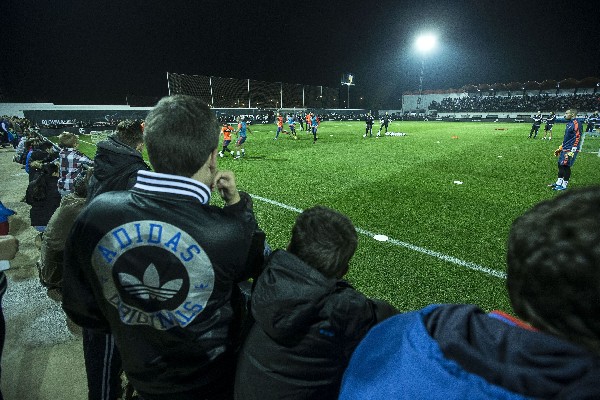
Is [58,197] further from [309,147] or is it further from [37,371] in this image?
[309,147]

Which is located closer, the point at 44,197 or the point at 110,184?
the point at 110,184

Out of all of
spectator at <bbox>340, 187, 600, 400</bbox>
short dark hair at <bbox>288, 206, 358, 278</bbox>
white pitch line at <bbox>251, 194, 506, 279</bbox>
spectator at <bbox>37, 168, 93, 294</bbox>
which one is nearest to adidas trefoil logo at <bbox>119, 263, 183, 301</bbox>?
short dark hair at <bbox>288, 206, 358, 278</bbox>

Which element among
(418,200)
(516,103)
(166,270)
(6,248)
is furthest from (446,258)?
(516,103)

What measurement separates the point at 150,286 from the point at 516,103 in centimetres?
7515

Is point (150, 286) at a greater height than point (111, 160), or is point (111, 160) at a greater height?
point (111, 160)

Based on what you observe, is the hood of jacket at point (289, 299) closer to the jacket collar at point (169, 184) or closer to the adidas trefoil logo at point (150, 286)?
the adidas trefoil logo at point (150, 286)

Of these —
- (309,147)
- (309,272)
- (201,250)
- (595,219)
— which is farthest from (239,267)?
(309,147)

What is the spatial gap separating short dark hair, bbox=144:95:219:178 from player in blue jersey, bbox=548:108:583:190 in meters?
10.4

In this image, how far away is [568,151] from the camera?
28.8 ft

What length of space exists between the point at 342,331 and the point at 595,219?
1022 millimetres

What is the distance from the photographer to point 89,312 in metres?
1.74

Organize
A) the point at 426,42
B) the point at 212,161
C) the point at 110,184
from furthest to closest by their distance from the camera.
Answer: the point at 426,42 → the point at 110,184 → the point at 212,161

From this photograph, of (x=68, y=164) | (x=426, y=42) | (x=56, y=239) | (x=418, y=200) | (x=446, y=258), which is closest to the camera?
(x=56, y=239)

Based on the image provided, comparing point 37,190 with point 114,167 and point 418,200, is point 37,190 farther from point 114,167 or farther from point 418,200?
point 418,200
